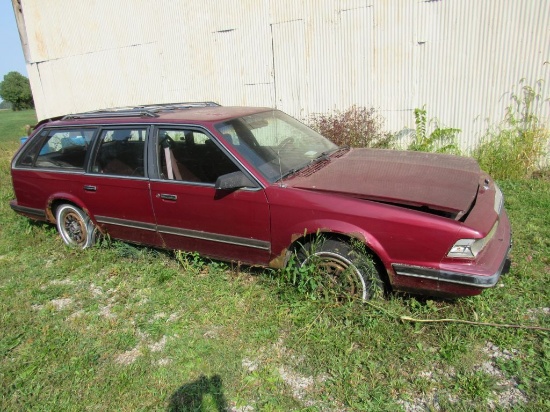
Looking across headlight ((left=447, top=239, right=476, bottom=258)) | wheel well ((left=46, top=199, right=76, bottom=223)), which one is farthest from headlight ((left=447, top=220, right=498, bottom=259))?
wheel well ((left=46, top=199, right=76, bottom=223))

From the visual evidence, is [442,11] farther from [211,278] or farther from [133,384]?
[133,384]

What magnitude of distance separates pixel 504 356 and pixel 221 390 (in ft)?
6.05

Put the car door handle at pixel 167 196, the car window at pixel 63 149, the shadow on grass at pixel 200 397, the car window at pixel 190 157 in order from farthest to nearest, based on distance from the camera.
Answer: the car window at pixel 63 149 → the car door handle at pixel 167 196 → the car window at pixel 190 157 → the shadow on grass at pixel 200 397

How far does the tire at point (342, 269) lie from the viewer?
116 inches

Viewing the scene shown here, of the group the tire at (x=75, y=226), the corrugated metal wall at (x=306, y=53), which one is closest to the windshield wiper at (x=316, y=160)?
the tire at (x=75, y=226)

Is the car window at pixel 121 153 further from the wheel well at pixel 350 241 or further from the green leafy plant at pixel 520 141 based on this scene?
the green leafy plant at pixel 520 141

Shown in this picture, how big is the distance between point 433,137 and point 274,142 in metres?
4.25

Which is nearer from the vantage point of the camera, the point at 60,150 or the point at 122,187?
the point at 122,187

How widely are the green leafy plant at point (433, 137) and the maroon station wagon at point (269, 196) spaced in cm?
333

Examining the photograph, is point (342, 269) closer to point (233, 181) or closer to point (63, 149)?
point (233, 181)

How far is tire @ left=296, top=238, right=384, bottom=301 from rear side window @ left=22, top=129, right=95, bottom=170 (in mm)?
2690

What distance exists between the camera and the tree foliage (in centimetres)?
5694

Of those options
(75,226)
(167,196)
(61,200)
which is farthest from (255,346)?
(61,200)

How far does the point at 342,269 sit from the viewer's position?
Answer: 9.96 ft
